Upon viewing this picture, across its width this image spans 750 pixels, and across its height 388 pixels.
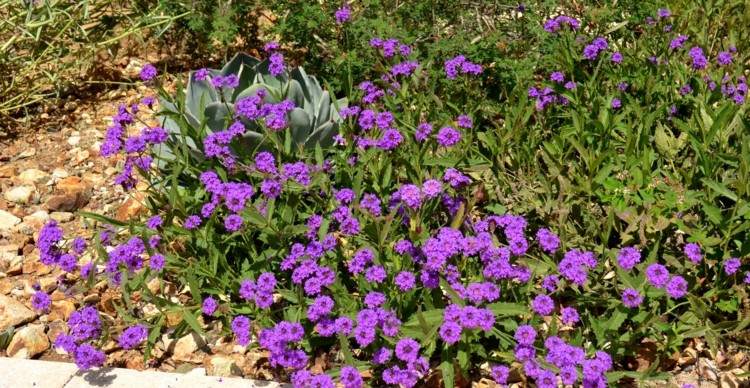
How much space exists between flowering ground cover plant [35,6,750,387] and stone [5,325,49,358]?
26 cm

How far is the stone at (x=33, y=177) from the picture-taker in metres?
4.24

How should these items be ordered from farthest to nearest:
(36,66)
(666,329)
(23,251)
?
(36,66) < (23,251) < (666,329)

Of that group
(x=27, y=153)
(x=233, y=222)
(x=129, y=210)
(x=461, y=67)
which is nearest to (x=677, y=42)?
(x=461, y=67)

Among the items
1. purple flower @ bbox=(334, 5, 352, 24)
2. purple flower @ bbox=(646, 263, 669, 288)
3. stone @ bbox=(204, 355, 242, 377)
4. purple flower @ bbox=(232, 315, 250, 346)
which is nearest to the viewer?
purple flower @ bbox=(646, 263, 669, 288)

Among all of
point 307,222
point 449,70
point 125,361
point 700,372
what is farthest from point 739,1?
point 125,361

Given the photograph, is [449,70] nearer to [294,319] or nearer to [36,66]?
[294,319]

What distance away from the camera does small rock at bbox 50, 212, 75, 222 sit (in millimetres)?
3967

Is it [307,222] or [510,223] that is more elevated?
[510,223]

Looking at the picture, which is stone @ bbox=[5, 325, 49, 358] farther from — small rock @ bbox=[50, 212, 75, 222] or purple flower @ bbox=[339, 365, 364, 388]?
purple flower @ bbox=[339, 365, 364, 388]

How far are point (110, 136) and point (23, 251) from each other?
98 cm

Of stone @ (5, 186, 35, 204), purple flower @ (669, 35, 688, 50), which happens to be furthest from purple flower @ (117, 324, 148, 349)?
purple flower @ (669, 35, 688, 50)

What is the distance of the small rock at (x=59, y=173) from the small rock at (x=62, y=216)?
1.15ft

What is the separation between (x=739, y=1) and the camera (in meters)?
4.95

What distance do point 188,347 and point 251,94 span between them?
121 centimetres
